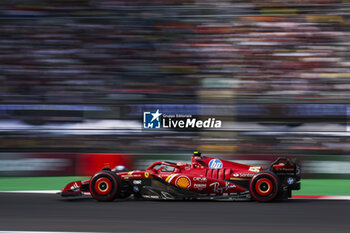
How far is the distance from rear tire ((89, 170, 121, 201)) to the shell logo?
87cm

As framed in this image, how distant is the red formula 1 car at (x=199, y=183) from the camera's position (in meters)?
7.31

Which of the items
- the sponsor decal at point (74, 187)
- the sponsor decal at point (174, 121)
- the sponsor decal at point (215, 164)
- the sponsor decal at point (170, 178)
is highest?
the sponsor decal at point (174, 121)

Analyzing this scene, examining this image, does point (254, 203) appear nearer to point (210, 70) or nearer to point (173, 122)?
point (173, 122)

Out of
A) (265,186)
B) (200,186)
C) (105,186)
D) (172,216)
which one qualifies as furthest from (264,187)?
Result: (105,186)

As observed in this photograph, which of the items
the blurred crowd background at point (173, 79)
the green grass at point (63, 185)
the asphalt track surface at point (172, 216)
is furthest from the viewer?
the blurred crowd background at point (173, 79)

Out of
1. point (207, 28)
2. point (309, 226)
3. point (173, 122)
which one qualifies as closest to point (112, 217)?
point (309, 226)

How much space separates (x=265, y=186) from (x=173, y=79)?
7.09 m

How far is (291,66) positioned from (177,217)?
864 cm

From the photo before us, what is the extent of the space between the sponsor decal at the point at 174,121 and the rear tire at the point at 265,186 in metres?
5.31

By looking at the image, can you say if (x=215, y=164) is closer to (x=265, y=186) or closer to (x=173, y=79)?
(x=265, y=186)

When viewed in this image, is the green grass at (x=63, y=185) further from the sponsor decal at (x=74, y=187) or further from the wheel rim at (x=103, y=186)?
the wheel rim at (x=103, y=186)

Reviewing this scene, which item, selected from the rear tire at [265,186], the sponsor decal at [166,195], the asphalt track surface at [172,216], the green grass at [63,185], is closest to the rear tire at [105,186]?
the asphalt track surface at [172,216]

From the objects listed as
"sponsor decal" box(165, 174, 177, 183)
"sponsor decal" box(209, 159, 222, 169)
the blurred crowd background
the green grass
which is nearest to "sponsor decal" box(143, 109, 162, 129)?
the blurred crowd background

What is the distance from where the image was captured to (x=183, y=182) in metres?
7.43
